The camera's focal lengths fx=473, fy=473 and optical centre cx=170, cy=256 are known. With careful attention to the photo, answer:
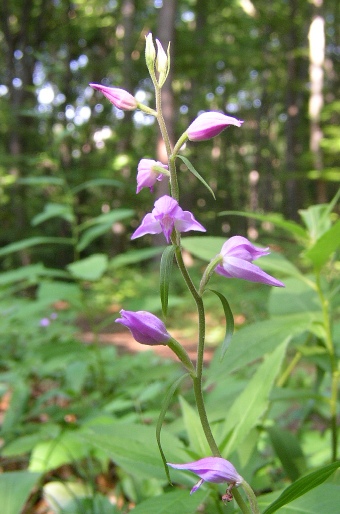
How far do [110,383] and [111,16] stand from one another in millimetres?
16401

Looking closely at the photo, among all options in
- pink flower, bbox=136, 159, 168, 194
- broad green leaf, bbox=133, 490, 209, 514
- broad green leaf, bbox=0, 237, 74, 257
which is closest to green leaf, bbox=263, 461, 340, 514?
broad green leaf, bbox=133, 490, 209, 514

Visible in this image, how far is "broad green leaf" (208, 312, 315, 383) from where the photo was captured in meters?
1.21

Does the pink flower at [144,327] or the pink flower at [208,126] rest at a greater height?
the pink flower at [208,126]

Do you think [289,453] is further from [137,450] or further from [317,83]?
[317,83]

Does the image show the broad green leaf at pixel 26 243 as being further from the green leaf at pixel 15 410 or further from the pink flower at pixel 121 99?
the pink flower at pixel 121 99

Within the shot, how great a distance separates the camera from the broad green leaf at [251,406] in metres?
1.06

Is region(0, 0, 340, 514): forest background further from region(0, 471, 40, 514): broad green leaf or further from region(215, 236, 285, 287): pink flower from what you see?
region(215, 236, 285, 287): pink flower

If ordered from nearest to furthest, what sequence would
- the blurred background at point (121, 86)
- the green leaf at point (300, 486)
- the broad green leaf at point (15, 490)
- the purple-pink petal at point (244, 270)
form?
the green leaf at point (300, 486)
the purple-pink petal at point (244, 270)
the broad green leaf at point (15, 490)
the blurred background at point (121, 86)

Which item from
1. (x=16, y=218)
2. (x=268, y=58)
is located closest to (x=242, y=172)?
(x=268, y=58)

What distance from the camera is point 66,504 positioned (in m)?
1.69

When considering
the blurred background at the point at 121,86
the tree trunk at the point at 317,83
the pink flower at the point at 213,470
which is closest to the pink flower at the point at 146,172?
the pink flower at the point at 213,470

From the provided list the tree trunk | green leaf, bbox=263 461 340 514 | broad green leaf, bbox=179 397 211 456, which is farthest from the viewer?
the tree trunk

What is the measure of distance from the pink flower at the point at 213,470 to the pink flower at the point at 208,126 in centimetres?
57

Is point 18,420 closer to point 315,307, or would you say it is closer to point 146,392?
point 146,392
